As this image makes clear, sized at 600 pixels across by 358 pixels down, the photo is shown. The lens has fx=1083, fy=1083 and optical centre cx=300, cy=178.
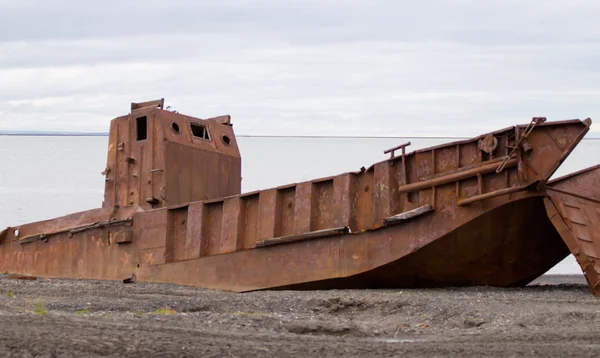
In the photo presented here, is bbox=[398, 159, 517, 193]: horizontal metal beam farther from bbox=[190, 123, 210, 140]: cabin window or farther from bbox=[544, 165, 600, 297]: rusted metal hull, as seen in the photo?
bbox=[190, 123, 210, 140]: cabin window

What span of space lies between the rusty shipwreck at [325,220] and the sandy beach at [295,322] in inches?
24.1

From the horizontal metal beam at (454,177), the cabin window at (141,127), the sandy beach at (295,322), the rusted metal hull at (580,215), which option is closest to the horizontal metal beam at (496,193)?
the horizontal metal beam at (454,177)

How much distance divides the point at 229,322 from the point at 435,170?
17.8ft

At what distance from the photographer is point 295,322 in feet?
36.4

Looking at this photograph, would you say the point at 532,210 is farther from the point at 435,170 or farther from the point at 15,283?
the point at 15,283

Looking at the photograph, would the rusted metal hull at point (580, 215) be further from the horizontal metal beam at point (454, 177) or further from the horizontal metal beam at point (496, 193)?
the horizontal metal beam at point (454, 177)

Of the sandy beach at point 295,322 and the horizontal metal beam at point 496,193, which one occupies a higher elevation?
the horizontal metal beam at point 496,193

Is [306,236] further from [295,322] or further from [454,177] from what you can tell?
[295,322]

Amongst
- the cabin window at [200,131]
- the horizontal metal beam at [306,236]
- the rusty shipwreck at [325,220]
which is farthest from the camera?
the cabin window at [200,131]

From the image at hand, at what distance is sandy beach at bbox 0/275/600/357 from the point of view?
891 cm

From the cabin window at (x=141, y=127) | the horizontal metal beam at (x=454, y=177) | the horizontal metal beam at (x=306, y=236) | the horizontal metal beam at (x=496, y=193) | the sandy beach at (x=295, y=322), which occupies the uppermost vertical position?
the cabin window at (x=141, y=127)

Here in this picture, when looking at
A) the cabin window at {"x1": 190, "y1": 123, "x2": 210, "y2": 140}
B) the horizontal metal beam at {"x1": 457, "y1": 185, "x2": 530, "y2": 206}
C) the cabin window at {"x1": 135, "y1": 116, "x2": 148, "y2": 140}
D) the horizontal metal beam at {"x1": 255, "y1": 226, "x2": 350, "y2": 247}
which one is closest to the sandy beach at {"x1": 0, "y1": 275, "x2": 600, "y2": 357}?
the horizontal metal beam at {"x1": 255, "y1": 226, "x2": 350, "y2": 247}

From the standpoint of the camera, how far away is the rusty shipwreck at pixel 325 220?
14805mm

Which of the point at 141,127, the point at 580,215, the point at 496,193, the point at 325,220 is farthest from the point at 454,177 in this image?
the point at 141,127
